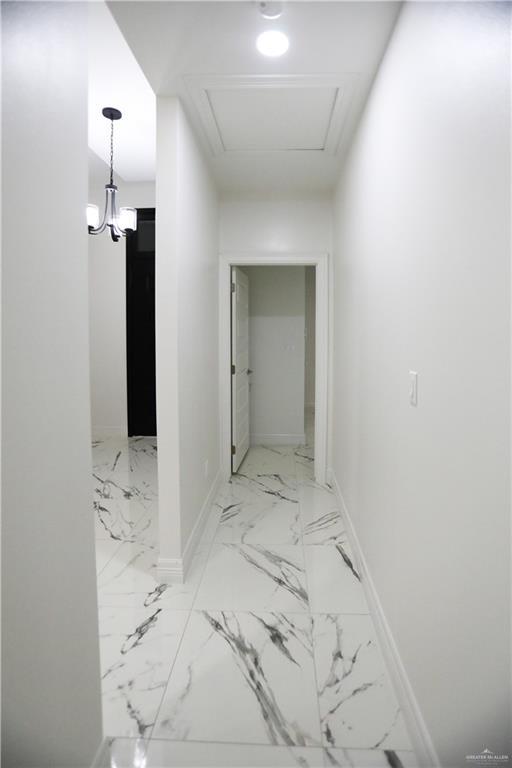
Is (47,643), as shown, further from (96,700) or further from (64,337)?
(64,337)

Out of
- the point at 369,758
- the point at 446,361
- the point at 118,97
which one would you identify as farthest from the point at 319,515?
the point at 118,97

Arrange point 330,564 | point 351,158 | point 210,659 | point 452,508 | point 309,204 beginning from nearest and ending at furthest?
point 452,508, point 210,659, point 330,564, point 351,158, point 309,204

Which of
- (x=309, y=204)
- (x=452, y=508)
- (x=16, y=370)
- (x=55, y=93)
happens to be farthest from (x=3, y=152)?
(x=309, y=204)

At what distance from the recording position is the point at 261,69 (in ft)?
7.04

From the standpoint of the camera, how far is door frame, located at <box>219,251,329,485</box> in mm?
4070

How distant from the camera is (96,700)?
4.62 feet

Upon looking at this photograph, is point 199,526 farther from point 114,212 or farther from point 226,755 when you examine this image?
point 114,212

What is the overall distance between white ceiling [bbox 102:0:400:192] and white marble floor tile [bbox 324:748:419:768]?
8.55 feet

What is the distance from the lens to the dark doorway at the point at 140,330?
18.9 ft

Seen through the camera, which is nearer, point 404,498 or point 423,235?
point 423,235

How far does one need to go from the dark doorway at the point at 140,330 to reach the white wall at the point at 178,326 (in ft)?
9.47

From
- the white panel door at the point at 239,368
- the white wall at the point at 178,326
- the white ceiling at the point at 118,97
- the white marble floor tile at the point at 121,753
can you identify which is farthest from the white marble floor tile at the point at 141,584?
the white ceiling at the point at 118,97

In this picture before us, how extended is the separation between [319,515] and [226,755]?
6.78 ft

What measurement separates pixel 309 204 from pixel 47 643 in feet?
12.6
